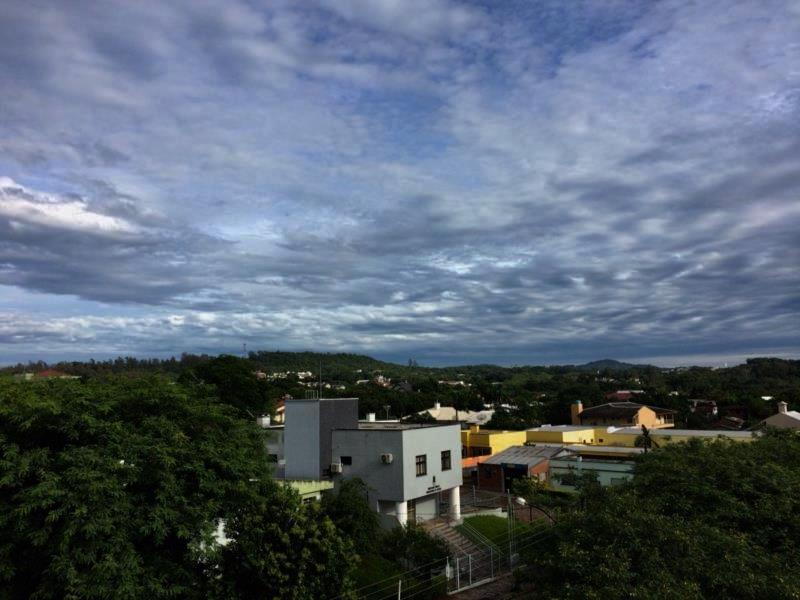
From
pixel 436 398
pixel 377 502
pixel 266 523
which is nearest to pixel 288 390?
pixel 436 398

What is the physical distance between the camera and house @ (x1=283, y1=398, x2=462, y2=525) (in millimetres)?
29375

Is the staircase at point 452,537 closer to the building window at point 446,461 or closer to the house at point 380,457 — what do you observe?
the house at point 380,457

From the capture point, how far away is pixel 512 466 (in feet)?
141

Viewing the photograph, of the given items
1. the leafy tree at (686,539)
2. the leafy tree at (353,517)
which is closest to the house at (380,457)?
the leafy tree at (353,517)

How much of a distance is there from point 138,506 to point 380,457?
55.1 ft

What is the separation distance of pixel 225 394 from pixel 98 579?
4455 centimetres

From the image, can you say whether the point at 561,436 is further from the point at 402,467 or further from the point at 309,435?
the point at 309,435

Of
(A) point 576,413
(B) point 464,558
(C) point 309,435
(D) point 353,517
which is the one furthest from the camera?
(A) point 576,413

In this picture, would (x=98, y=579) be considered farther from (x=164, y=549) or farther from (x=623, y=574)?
(x=623, y=574)

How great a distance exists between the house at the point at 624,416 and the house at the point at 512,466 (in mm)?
29250

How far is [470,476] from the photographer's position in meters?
49.5

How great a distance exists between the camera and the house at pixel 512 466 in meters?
42.4

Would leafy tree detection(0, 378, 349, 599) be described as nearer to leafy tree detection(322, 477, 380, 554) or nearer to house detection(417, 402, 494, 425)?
leafy tree detection(322, 477, 380, 554)

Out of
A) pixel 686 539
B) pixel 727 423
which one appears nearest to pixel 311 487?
pixel 686 539
